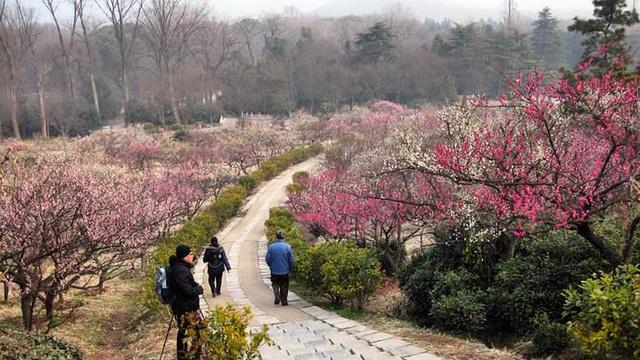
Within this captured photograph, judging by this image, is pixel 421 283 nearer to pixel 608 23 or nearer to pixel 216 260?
pixel 216 260

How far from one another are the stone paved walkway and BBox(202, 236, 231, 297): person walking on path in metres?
0.39

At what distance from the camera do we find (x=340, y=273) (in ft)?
34.1

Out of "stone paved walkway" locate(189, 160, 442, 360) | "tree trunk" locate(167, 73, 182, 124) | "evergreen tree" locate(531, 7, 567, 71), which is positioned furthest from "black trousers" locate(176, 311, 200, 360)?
"evergreen tree" locate(531, 7, 567, 71)

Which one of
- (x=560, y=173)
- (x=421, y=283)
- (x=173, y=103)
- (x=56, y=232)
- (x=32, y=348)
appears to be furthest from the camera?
(x=173, y=103)

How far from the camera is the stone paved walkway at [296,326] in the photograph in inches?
294

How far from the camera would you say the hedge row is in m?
11.0

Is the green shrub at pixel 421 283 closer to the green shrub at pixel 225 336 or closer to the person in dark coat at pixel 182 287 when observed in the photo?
the person in dark coat at pixel 182 287

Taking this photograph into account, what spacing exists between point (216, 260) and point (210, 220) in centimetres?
816

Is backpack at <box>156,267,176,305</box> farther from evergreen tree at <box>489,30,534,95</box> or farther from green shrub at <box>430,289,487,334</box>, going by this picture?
evergreen tree at <box>489,30,534,95</box>

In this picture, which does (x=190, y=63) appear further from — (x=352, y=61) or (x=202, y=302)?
(x=202, y=302)

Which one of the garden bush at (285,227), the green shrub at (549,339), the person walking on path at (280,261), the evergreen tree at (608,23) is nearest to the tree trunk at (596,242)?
the green shrub at (549,339)

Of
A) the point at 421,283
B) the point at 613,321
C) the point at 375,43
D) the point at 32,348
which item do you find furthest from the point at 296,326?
the point at 375,43

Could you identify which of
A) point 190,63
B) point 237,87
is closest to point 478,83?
point 237,87

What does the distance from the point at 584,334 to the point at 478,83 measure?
180 feet
